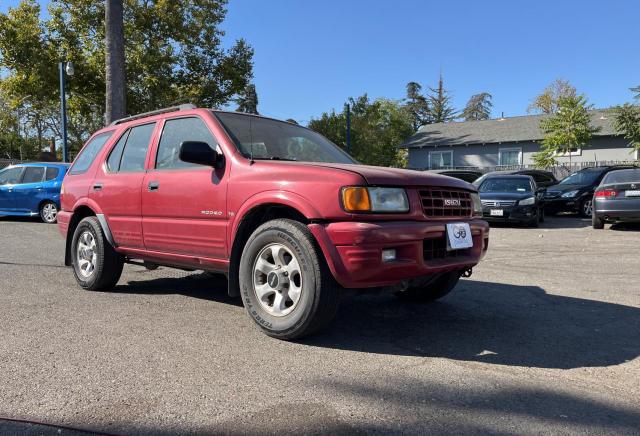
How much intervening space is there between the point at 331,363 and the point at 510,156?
100 feet

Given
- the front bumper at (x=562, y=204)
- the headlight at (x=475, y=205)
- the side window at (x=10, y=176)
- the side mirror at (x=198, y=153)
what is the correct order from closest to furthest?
the side mirror at (x=198, y=153) → the headlight at (x=475, y=205) → the side window at (x=10, y=176) → the front bumper at (x=562, y=204)

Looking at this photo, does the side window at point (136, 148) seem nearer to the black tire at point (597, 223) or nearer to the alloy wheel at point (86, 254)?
the alloy wheel at point (86, 254)

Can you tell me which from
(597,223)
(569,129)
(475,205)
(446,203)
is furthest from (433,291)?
(569,129)

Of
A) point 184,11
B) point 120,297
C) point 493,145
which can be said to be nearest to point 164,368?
point 120,297

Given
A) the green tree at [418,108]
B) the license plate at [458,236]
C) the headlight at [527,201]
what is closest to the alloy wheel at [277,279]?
the license plate at [458,236]

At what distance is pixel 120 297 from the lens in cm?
501

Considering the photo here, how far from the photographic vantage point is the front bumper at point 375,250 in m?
3.22

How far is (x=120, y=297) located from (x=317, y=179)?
269 centimetres

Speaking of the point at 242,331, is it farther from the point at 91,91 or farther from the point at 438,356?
the point at 91,91

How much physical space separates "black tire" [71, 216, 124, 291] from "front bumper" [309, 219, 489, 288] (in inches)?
105

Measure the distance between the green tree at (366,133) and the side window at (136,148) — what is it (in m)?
29.4

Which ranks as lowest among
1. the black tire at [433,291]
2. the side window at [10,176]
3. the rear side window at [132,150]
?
the black tire at [433,291]

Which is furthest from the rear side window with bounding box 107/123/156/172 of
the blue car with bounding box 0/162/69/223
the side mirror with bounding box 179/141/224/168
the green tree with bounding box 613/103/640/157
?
the green tree with bounding box 613/103/640/157

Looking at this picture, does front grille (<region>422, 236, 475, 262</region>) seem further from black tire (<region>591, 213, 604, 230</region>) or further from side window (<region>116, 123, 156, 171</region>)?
black tire (<region>591, 213, 604, 230</region>)
